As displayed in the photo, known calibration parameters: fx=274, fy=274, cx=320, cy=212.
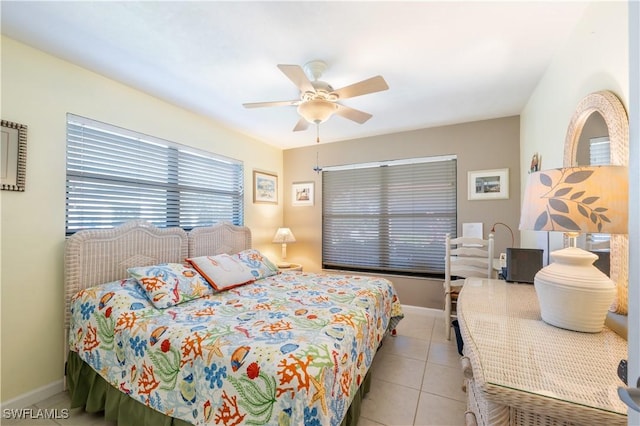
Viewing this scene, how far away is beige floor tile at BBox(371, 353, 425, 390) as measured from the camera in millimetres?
2131

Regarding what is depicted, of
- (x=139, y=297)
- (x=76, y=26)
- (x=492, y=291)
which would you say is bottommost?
(x=139, y=297)

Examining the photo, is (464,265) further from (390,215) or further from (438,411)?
(438,411)

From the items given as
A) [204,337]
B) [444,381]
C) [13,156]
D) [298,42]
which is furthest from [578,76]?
[13,156]

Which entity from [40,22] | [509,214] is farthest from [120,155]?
[509,214]

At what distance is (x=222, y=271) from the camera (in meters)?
2.46

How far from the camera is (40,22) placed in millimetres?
1633

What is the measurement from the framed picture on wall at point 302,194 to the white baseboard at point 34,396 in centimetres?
319

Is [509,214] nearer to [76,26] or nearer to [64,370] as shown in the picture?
[76,26]

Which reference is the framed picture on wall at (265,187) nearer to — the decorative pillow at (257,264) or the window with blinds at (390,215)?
the window with blinds at (390,215)

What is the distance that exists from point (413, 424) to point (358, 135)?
323 centimetres

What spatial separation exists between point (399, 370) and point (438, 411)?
0.49 meters

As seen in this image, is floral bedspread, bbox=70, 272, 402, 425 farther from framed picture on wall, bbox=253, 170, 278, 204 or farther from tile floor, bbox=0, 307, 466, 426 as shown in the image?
framed picture on wall, bbox=253, 170, 278, 204

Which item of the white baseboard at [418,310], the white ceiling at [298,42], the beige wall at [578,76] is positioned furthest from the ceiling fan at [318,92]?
the white baseboard at [418,310]

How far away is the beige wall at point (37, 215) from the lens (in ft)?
5.83
